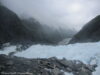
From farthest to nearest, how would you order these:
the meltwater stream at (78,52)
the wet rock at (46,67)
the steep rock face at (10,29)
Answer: the steep rock face at (10,29) < the meltwater stream at (78,52) < the wet rock at (46,67)

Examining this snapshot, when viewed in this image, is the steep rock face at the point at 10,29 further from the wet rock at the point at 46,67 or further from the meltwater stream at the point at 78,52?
the wet rock at the point at 46,67

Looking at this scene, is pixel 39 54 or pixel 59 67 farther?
pixel 39 54

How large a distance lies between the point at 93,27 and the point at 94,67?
38.7 meters

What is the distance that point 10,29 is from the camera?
78438 mm

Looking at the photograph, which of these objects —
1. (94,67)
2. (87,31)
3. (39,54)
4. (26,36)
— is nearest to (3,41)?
(26,36)

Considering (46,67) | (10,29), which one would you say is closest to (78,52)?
(46,67)

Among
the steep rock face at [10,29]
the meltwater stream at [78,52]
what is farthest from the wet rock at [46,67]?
the steep rock face at [10,29]

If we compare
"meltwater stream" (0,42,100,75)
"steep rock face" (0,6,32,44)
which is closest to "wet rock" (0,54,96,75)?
"meltwater stream" (0,42,100,75)

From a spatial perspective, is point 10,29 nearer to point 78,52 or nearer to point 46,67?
point 78,52

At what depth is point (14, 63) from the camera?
17.0 metres

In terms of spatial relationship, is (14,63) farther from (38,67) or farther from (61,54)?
(61,54)

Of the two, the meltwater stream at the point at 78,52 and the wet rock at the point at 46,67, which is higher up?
the meltwater stream at the point at 78,52

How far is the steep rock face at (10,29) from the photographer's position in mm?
73438

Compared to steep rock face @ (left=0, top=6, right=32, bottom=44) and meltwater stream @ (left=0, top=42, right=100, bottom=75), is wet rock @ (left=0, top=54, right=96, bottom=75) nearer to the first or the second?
meltwater stream @ (left=0, top=42, right=100, bottom=75)
